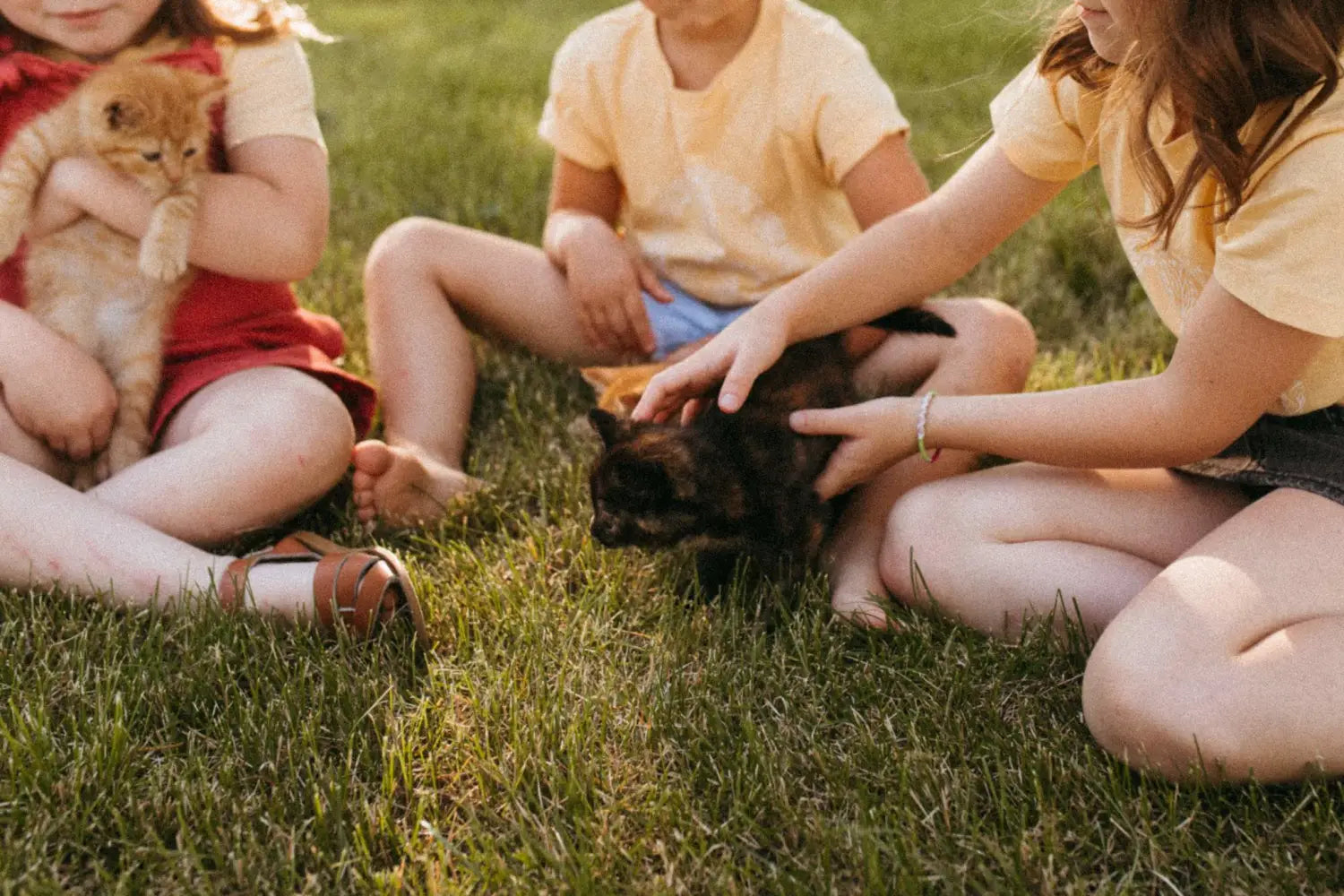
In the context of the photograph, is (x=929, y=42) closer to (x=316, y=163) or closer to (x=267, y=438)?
(x=316, y=163)

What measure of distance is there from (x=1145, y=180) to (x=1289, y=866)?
2.88 ft

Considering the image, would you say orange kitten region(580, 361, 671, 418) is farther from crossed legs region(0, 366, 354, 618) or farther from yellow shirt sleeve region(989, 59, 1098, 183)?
yellow shirt sleeve region(989, 59, 1098, 183)

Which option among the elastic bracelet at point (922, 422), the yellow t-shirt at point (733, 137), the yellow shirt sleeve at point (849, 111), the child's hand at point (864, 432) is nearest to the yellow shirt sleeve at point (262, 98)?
the yellow t-shirt at point (733, 137)

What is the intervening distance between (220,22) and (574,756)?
153 centimetres

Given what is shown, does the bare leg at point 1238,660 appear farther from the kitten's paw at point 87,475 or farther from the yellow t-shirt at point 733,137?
the kitten's paw at point 87,475

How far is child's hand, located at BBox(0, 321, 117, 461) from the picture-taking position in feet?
6.63

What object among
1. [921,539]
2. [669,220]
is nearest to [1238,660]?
[921,539]

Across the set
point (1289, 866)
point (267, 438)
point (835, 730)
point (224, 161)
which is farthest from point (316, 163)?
point (1289, 866)

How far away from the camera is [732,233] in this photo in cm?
244

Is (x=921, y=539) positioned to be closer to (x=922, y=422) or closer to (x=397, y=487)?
(x=922, y=422)

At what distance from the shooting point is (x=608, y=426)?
186 centimetres

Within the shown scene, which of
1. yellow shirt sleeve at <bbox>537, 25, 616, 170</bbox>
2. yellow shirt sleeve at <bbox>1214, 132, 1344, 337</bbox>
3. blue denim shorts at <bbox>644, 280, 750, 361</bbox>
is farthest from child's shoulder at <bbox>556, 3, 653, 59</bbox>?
yellow shirt sleeve at <bbox>1214, 132, 1344, 337</bbox>

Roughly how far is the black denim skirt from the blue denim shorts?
1015 millimetres

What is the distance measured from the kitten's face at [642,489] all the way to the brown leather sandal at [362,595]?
0.97ft
